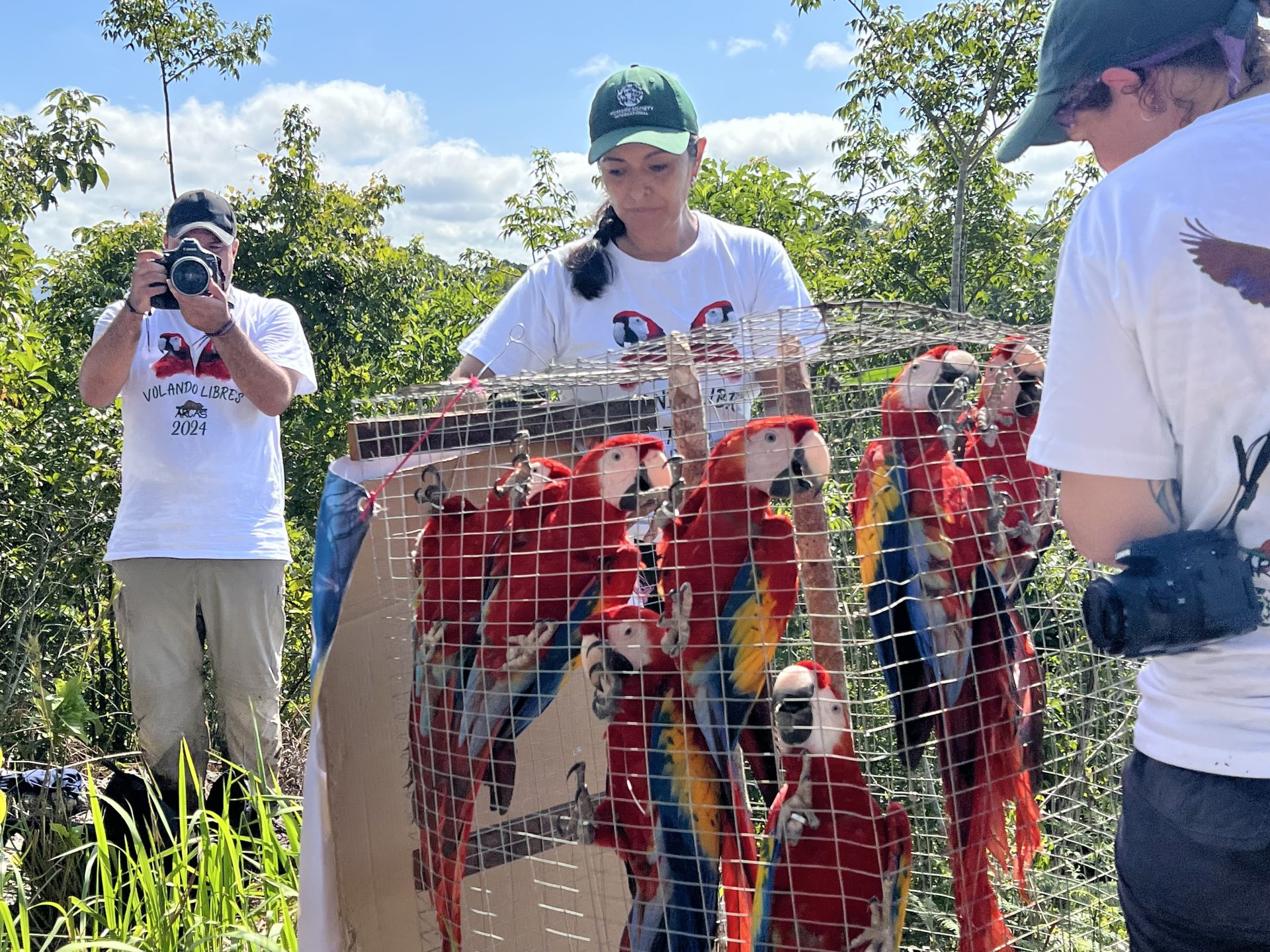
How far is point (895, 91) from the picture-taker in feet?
21.0

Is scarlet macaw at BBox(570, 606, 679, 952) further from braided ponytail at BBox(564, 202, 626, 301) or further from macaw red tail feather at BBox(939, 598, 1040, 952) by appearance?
braided ponytail at BBox(564, 202, 626, 301)

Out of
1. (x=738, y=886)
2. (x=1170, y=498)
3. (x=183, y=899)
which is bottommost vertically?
(x=183, y=899)

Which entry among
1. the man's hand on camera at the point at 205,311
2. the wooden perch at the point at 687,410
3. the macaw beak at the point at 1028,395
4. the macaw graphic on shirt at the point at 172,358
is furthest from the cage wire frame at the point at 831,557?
the macaw graphic on shirt at the point at 172,358

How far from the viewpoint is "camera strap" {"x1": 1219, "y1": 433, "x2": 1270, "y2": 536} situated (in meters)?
0.89

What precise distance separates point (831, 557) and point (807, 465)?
150 mm

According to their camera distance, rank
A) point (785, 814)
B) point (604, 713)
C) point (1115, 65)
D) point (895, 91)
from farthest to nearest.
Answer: point (895, 91) → point (604, 713) → point (785, 814) → point (1115, 65)

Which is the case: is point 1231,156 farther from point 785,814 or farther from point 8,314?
point 8,314

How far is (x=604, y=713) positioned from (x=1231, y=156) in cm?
96

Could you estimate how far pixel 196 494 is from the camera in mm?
2682

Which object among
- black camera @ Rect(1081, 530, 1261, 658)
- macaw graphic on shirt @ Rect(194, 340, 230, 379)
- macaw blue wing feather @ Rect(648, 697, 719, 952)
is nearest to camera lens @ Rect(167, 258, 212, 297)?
macaw graphic on shirt @ Rect(194, 340, 230, 379)

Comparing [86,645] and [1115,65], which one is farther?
[86,645]

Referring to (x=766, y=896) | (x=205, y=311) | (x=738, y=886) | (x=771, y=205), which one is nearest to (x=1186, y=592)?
(x=766, y=896)

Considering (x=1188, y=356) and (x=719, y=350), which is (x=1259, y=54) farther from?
(x=719, y=350)

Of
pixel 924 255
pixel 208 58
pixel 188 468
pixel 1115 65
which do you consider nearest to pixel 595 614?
pixel 1115 65
